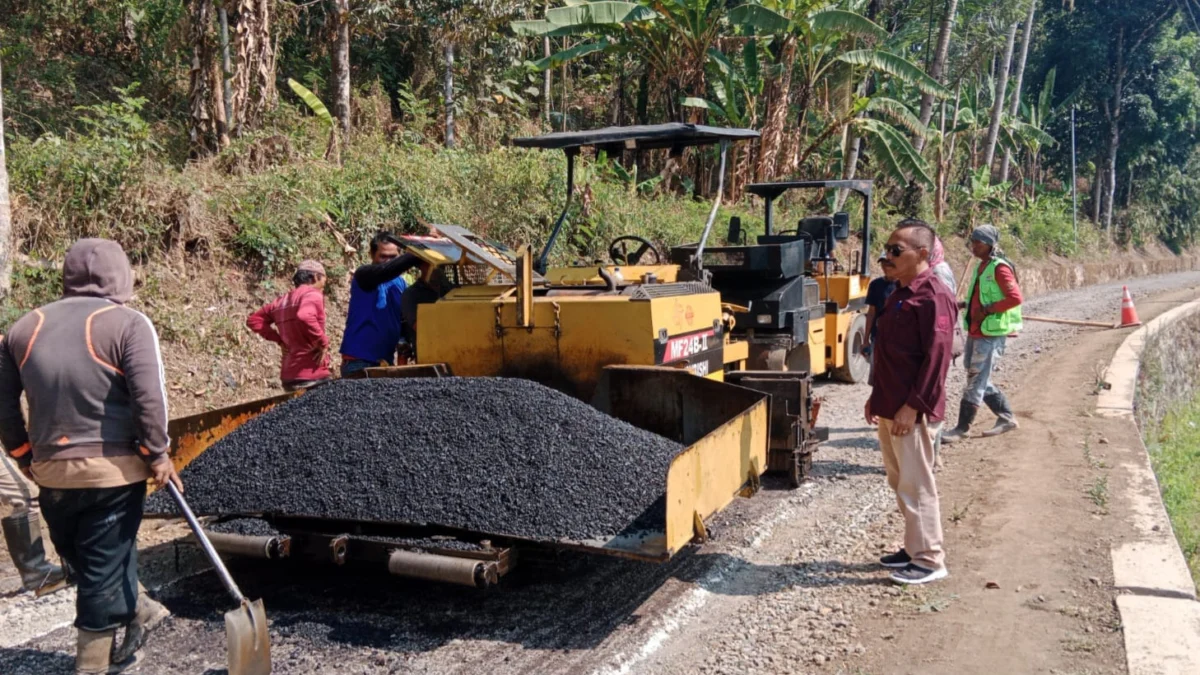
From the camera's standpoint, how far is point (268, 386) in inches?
324

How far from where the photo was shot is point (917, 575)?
14.3ft

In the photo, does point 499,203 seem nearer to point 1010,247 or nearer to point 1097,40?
point 1010,247

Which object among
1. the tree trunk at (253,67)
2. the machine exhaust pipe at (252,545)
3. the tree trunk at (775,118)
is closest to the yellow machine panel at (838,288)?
the machine exhaust pipe at (252,545)

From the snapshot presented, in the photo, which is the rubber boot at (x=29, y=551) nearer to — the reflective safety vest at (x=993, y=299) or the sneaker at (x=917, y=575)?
the sneaker at (x=917, y=575)

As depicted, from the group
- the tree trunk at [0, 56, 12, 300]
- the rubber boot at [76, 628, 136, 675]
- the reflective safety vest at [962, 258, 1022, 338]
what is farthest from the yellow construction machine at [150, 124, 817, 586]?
the tree trunk at [0, 56, 12, 300]

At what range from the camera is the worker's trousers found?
698 cm

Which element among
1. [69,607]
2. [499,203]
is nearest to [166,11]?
[499,203]

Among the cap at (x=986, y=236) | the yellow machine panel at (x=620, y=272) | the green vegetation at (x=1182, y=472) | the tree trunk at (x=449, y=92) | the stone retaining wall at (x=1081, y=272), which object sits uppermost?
the tree trunk at (x=449, y=92)

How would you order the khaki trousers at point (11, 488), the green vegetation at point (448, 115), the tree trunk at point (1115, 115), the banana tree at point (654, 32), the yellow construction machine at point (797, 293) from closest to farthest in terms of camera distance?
the khaki trousers at point (11, 488), the yellow construction machine at point (797, 293), the green vegetation at point (448, 115), the banana tree at point (654, 32), the tree trunk at point (1115, 115)

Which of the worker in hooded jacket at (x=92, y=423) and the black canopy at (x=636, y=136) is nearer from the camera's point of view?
the worker in hooded jacket at (x=92, y=423)

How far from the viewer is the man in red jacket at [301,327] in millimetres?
5746

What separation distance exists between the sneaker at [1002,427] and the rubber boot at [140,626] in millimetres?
6127

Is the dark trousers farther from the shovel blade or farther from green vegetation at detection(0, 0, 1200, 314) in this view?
green vegetation at detection(0, 0, 1200, 314)

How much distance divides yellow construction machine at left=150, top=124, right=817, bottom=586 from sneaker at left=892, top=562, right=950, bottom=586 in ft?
2.61
